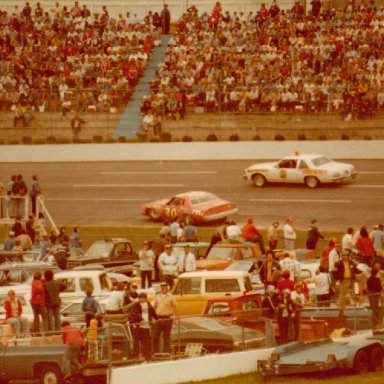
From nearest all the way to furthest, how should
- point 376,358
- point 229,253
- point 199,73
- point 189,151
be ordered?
point 376,358 < point 229,253 < point 189,151 < point 199,73

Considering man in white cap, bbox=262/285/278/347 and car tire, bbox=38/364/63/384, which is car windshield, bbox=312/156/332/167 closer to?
man in white cap, bbox=262/285/278/347

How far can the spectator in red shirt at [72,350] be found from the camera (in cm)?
2219

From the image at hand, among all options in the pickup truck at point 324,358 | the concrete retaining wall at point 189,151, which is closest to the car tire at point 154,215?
the concrete retaining wall at point 189,151

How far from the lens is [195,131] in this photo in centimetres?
5381

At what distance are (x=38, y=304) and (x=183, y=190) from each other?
23.6 metres

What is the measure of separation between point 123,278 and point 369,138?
2293 cm

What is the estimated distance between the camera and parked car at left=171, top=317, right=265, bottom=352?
23.6 meters

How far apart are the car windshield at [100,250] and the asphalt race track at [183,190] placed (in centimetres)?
865

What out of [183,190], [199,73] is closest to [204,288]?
[183,190]

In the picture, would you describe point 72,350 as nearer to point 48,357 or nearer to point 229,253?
point 48,357

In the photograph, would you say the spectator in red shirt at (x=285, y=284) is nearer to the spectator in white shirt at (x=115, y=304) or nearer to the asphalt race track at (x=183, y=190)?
the spectator in white shirt at (x=115, y=304)

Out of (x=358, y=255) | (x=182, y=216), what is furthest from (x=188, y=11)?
(x=358, y=255)

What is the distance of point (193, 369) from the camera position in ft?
77.7

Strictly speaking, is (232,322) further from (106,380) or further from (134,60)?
(134,60)
